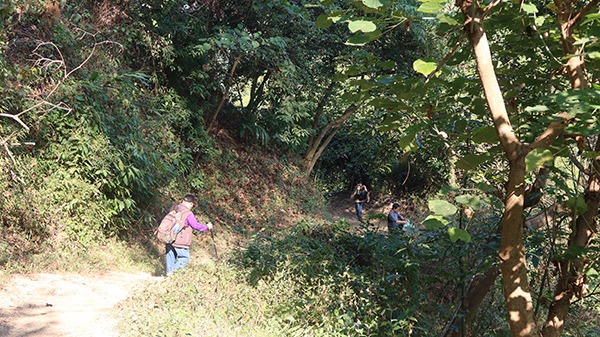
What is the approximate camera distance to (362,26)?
7.52 ft

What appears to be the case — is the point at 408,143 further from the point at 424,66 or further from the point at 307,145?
the point at 307,145

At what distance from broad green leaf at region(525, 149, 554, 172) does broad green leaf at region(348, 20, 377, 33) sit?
1.00m

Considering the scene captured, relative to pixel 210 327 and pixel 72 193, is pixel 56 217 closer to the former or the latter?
pixel 72 193

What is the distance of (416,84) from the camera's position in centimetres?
266

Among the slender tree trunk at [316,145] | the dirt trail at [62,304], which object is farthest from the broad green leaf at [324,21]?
the slender tree trunk at [316,145]

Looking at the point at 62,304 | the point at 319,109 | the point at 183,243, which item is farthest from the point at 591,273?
the point at 319,109

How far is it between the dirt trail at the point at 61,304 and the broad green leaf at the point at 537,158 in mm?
4499

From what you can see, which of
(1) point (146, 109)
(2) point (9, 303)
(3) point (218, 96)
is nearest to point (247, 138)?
(3) point (218, 96)

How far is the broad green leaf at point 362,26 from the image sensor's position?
2.26 m

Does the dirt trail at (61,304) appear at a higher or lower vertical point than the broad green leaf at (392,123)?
lower

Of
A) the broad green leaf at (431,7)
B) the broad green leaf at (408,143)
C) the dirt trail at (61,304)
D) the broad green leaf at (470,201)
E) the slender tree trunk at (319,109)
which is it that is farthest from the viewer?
the slender tree trunk at (319,109)

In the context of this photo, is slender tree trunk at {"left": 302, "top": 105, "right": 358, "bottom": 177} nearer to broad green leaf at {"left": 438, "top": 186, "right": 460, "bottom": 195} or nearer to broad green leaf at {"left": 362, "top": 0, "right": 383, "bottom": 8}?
broad green leaf at {"left": 438, "top": 186, "right": 460, "bottom": 195}

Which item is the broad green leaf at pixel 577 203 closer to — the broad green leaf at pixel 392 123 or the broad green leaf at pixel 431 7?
the broad green leaf at pixel 392 123

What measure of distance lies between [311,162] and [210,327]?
549 inches
